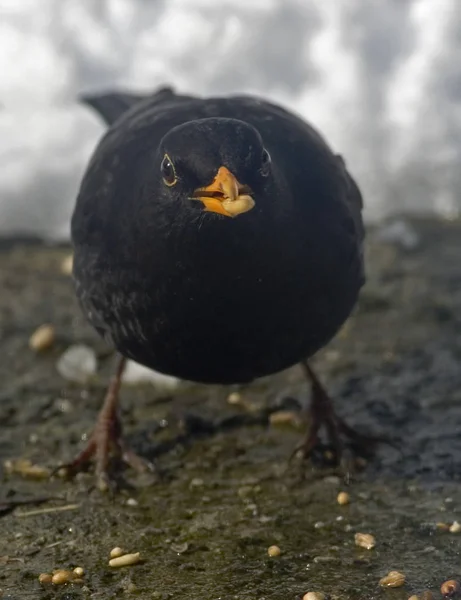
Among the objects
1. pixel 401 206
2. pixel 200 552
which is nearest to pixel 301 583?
pixel 200 552

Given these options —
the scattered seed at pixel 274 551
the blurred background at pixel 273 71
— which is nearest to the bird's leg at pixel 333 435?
the scattered seed at pixel 274 551

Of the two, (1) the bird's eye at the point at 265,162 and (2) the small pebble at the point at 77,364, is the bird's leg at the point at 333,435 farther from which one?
(1) the bird's eye at the point at 265,162

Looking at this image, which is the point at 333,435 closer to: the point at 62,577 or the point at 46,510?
the point at 46,510

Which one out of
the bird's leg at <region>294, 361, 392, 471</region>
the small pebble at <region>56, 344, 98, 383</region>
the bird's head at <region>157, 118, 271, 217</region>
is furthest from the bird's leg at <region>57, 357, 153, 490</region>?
the bird's head at <region>157, 118, 271, 217</region>

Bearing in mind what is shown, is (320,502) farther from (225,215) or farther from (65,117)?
(65,117)

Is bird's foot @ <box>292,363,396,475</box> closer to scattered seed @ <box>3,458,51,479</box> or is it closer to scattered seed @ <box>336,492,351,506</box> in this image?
scattered seed @ <box>336,492,351,506</box>
